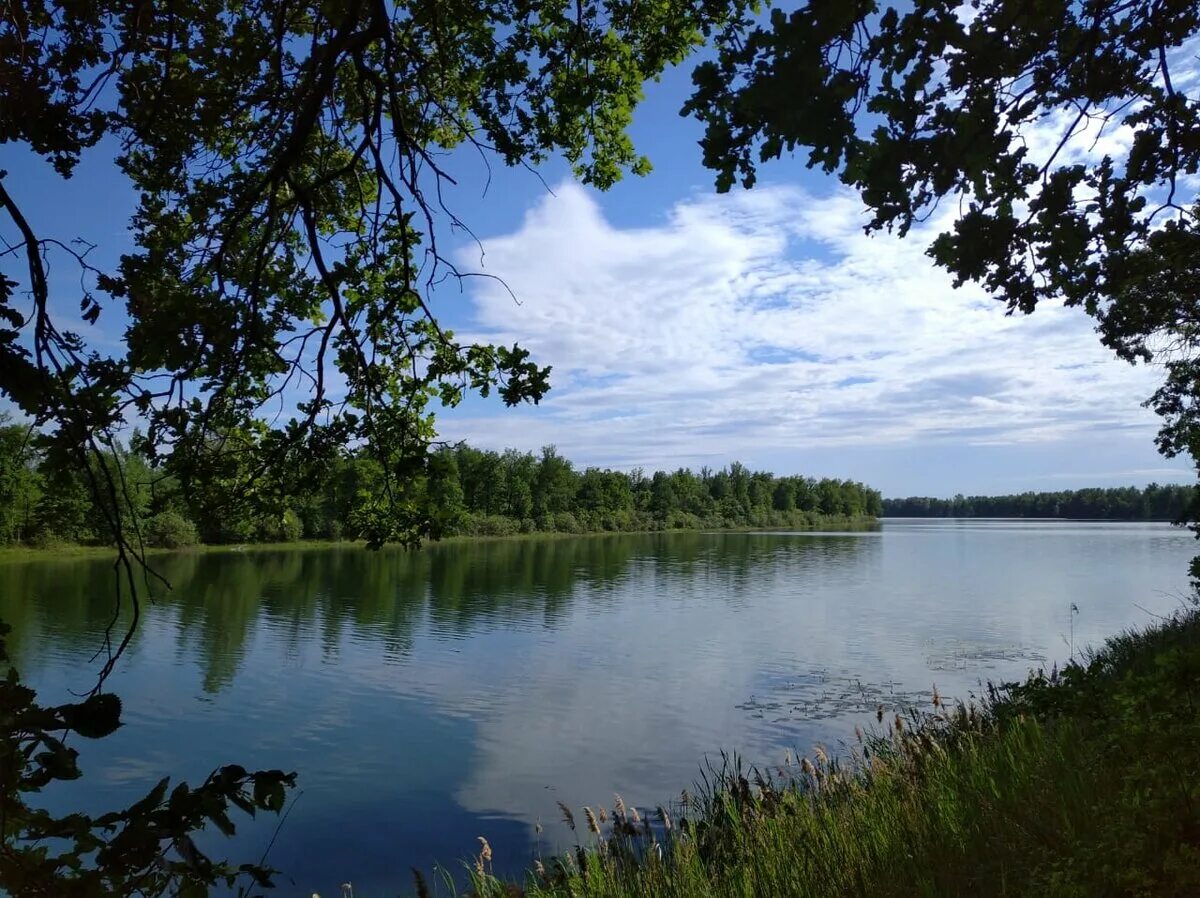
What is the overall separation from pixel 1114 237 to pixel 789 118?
6.90 ft

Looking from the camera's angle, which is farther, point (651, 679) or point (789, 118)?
point (651, 679)

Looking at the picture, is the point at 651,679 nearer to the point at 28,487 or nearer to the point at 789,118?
the point at 789,118

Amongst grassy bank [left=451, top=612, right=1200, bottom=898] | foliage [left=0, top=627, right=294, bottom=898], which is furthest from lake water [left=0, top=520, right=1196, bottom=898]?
foliage [left=0, top=627, right=294, bottom=898]

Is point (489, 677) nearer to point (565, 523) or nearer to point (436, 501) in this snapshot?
point (436, 501)

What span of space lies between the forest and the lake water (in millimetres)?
3819

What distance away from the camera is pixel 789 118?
3.07m

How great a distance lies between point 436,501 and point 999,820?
13.4 ft

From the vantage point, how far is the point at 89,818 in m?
1.86

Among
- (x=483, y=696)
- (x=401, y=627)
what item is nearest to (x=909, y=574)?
(x=401, y=627)

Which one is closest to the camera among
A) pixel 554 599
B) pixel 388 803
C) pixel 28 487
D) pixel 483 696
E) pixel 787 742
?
pixel 388 803

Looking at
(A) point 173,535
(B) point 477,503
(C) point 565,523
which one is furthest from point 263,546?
(C) point 565,523

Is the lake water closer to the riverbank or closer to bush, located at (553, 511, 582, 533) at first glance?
the riverbank

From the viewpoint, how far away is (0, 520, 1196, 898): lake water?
36.1ft

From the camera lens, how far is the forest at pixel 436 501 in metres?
4.42
